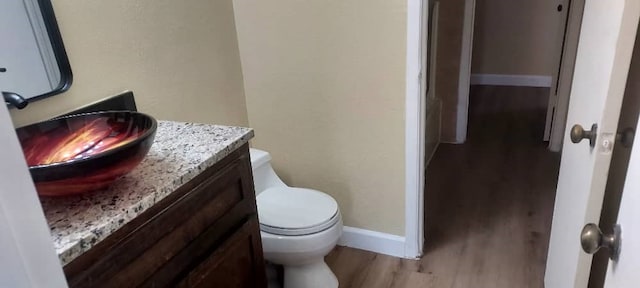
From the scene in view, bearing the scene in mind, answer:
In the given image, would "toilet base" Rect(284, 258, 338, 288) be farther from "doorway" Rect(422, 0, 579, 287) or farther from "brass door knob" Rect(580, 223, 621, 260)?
"brass door knob" Rect(580, 223, 621, 260)

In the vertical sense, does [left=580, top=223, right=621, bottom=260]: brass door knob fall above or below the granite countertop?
below

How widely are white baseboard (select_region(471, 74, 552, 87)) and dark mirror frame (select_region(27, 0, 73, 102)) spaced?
14.6ft

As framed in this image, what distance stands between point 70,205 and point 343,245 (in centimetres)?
158

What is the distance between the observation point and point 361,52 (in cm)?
192

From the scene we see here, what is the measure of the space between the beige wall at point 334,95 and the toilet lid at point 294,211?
28 centimetres

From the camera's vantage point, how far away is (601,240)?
2.74ft

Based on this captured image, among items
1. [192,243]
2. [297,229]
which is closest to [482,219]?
[297,229]

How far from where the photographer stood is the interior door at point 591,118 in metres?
1.02

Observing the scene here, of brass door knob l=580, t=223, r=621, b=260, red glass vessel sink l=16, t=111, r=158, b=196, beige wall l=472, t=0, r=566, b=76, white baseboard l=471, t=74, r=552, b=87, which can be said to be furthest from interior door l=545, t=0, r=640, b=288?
white baseboard l=471, t=74, r=552, b=87

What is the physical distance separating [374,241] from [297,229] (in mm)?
638

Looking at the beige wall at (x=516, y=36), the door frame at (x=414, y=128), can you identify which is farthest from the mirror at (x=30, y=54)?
the beige wall at (x=516, y=36)

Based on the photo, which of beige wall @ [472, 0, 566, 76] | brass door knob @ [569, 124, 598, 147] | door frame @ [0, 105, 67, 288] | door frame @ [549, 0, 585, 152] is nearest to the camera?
door frame @ [0, 105, 67, 288]

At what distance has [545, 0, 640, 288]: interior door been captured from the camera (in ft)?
3.36

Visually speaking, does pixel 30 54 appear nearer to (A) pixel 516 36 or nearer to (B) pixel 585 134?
(B) pixel 585 134
